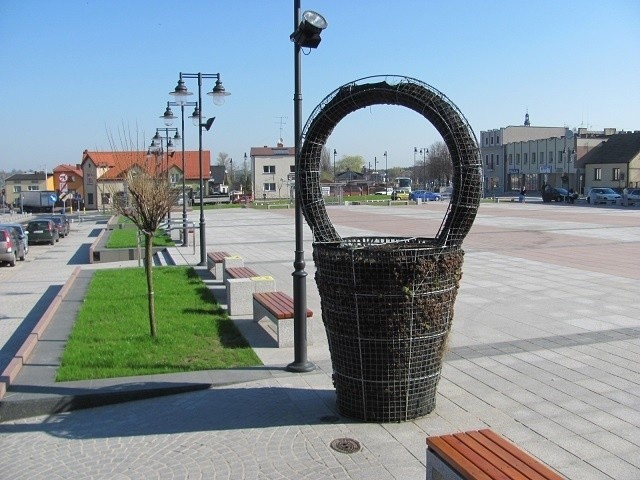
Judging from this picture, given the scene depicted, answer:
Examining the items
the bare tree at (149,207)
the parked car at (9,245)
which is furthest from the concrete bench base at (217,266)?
the parked car at (9,245)

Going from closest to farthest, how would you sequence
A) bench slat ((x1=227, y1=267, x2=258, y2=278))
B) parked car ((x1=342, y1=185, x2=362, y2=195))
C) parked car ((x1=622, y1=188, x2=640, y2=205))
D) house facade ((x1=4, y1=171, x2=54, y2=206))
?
bench slat ((x1=227, y1=267, x2=258, y2=278))
parked car ((x1=622, y1=188, x2=640, y2=205))
parked car ((x1=342, y1=185, x2=362, y2=195))
house facade ((x1=4, y1=171, x2=54, y2=206))

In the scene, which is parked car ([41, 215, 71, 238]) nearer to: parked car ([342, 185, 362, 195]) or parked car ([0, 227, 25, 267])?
parked car ([0, 227, 25, 267])

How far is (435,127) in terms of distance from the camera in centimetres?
590

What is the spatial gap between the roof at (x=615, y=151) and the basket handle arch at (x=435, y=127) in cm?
6865

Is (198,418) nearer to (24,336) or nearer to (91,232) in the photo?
(24,336)

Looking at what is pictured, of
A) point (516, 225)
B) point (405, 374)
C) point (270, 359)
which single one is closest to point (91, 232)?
point (516, 225)

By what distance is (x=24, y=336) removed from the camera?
10.7 m

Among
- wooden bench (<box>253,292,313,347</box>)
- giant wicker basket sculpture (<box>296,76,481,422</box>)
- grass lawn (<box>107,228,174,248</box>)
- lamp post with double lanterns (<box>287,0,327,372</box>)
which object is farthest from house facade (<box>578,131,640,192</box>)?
giant wicker basket sculpture (<box>296,76,481,422</box>)

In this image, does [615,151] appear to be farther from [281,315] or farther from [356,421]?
[356,421]

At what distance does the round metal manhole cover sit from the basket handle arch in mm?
1924

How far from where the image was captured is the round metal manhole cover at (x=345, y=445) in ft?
17.0

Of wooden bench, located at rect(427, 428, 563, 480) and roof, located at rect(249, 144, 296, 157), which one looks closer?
wooden bench, located at rect(427, 428, 563, 480)

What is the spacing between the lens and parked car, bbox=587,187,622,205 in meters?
52.9

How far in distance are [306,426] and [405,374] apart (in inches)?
39.0
